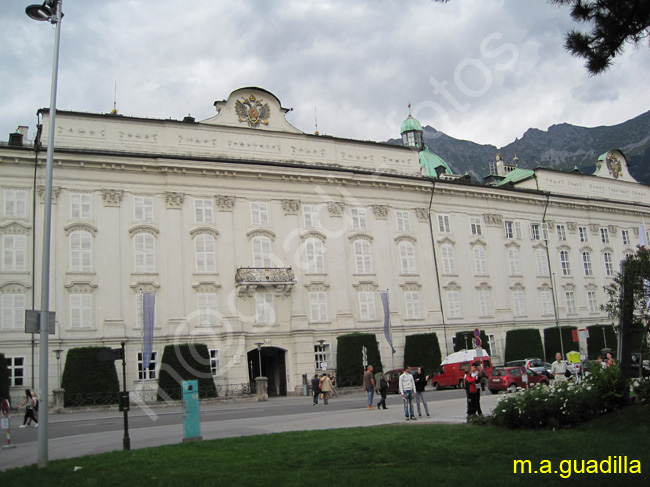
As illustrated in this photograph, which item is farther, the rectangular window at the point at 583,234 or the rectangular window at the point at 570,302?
the rectangular window at the point at 583,234

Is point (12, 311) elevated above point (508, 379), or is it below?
above

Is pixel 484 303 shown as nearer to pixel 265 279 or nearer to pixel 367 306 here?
pixel 367 306

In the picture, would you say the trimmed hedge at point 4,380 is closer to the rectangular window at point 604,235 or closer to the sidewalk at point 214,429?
the sidewalk at point 214,429

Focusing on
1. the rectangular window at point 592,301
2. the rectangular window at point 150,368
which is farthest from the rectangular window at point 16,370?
the rectangular window at point 592,301

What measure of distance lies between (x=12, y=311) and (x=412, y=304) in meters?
27.5

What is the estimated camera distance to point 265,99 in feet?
157

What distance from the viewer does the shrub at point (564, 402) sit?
15914 millimetres

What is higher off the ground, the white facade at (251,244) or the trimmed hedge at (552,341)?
the white facade at (251,244)

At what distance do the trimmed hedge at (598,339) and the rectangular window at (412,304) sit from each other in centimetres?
1695

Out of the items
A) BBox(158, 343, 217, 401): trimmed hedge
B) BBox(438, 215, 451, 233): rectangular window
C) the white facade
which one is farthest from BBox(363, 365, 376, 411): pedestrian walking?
BBox(438, 215, 451, 233): rectangular window

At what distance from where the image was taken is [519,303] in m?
56.2

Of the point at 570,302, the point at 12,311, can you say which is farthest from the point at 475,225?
the point at 12,311

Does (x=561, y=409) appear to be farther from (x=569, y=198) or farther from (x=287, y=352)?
(x=569, y=198)

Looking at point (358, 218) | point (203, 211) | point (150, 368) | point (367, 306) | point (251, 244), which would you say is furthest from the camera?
point (358, 218)
